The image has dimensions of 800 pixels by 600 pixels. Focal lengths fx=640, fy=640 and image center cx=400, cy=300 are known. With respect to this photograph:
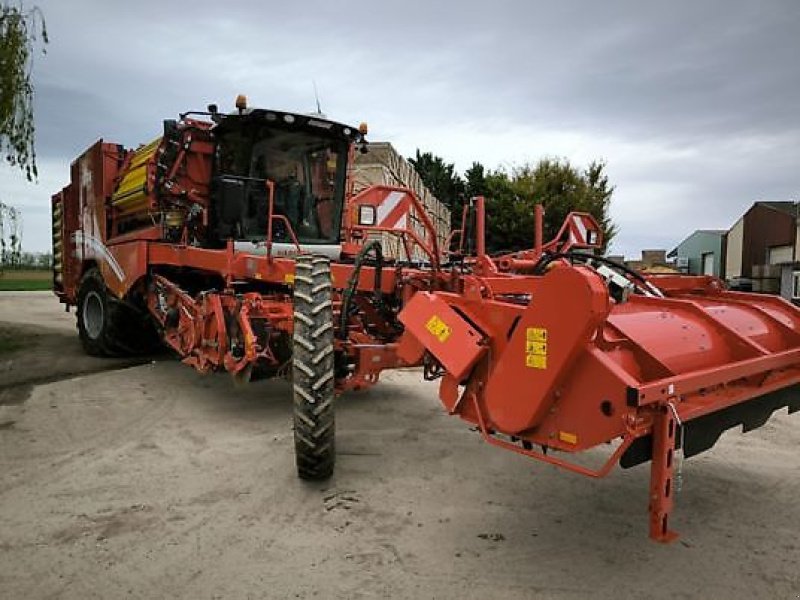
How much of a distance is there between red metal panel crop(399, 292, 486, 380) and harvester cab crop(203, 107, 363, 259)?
2.63 m

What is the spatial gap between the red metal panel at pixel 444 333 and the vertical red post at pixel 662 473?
849 millimetres

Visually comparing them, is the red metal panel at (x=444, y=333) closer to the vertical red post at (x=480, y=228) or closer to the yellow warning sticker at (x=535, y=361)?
the yellow warning sticker at (x=535, y=361)

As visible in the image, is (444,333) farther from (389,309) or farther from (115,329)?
(115,329)

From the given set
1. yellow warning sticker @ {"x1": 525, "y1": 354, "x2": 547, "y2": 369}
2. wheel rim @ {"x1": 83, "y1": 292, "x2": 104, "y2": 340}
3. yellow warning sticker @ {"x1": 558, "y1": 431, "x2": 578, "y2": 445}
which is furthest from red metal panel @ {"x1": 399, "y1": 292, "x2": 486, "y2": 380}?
wheel rim @ {"x1": 83, "y1": 292, "x2": 104, "y2": 340}

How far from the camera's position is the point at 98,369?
25.1 ft

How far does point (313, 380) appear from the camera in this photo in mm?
3859

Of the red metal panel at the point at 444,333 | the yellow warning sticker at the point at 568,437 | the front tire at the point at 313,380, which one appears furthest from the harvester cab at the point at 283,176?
the yellow warning sticker at the point at 568,437

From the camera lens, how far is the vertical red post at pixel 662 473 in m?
2.47

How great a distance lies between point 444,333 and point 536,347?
0.57 meters

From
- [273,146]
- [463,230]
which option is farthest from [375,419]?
[273,146]

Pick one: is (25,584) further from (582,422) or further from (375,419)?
(375,419)

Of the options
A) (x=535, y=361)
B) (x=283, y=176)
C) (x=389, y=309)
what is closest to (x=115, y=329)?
(x=283, y=176)

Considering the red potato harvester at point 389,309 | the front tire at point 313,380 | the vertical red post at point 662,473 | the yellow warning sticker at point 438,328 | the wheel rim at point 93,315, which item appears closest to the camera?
the vertical red post at point 662,473

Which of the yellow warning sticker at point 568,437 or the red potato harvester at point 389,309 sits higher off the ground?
the red potato harvester at point 389,309
